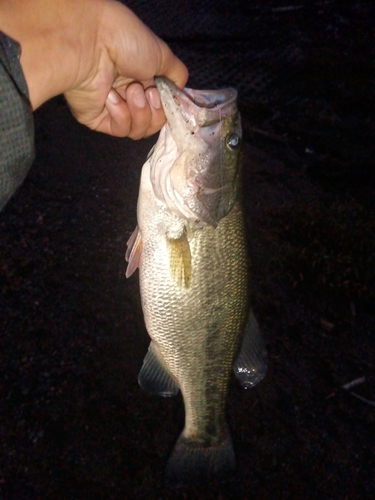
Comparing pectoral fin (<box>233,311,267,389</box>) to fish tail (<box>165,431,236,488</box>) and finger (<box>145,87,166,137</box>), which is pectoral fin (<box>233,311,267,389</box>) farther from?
finger (<box>145,87,166,137</box>)

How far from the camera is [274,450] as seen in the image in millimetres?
2836

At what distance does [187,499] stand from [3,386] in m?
1.38

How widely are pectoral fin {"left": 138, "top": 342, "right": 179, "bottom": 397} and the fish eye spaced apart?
3.32 feet

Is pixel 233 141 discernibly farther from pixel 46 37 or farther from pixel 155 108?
pixel 46 37

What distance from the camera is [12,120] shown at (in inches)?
41.3

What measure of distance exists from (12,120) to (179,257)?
0.89 m

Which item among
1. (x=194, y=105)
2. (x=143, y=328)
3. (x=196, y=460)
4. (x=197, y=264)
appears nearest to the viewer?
(x=194, y=105)

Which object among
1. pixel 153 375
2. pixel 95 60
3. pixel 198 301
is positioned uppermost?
pixel 95 60

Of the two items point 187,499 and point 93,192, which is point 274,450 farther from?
point 93,192

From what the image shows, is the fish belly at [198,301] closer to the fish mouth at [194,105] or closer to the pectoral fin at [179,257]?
the pectoral fin at [179,257]

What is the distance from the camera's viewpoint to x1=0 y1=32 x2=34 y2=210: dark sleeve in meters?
1.02

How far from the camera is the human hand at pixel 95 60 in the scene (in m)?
1.38

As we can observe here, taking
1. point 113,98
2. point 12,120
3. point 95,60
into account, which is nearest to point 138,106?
point 113,98

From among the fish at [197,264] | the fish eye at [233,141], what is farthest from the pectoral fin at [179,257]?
the fish eye at [233,141]
